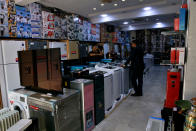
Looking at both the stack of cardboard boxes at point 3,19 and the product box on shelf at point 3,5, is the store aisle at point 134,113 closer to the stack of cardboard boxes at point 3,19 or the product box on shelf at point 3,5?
the stack of cardboard boxes at point 3,19

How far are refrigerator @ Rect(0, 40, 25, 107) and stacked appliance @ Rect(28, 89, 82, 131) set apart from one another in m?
1.79

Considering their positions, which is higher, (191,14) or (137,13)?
(137,13)

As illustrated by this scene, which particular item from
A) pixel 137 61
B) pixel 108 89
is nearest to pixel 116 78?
pixel 108 89

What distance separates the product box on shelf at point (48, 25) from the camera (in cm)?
440

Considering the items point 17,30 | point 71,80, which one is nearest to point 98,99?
point 71,80

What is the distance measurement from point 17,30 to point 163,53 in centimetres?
1127

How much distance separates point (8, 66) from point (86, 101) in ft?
7.58

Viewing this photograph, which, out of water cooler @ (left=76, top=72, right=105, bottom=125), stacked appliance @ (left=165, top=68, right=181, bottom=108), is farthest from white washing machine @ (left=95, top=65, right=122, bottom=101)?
stacked appliance @ (left=165, top=68, right=181, bottom=108)

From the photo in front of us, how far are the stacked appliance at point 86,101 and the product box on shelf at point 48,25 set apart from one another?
2818 mm

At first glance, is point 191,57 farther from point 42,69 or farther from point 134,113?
point 42,69

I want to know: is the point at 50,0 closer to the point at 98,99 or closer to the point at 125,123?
the point at 98,99

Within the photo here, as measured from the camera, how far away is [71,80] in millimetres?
2441

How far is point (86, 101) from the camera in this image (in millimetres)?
2373

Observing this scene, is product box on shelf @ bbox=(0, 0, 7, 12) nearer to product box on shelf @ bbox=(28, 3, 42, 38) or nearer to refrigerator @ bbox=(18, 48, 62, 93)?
product box on shelf @ bbox=(28, 3, 42, 38)
